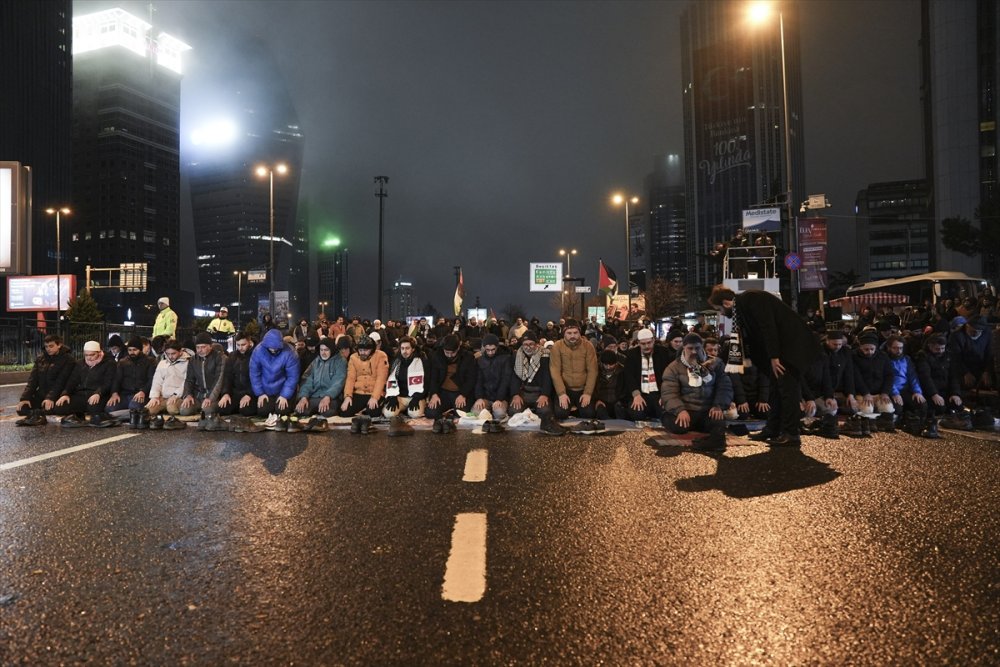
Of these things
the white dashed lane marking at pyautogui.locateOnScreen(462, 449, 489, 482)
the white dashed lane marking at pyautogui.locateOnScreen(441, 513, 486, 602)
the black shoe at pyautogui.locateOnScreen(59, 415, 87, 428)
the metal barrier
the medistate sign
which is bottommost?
the white dashed lane marking at pyautogui.locateOnScreen(462, 449, 489, 482)

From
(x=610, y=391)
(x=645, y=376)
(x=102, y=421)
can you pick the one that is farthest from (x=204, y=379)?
(x=645, y=376)

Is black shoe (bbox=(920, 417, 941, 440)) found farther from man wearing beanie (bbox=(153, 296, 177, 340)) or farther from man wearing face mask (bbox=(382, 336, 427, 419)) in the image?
man wearing beanie (bbox=(153, 296, 177, 340))

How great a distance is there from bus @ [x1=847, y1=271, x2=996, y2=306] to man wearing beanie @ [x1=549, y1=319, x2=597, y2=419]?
17450 millimetres

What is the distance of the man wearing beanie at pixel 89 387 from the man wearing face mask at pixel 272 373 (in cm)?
227

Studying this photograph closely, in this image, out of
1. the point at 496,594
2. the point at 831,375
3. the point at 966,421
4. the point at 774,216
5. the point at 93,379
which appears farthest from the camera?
the point at 774,216

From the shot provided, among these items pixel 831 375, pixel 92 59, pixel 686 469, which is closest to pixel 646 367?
pixel 831 375

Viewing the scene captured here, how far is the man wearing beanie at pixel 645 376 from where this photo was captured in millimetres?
8883

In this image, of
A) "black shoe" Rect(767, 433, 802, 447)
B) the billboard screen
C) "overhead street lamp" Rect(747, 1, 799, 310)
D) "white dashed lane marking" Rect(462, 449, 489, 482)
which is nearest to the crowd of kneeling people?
"black shoe" Rect(767, 433, 802, 447)

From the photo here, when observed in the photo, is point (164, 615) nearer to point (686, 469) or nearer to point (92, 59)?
point (686, 469)

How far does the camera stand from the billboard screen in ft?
116

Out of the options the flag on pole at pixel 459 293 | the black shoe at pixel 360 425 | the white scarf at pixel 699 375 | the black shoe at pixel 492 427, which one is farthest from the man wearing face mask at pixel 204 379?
the flag on pole at pixel 459 293

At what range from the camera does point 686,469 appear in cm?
567

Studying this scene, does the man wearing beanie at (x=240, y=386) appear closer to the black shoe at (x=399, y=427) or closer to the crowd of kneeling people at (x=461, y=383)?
the crowd of kneeling people at (x=461, y=383)

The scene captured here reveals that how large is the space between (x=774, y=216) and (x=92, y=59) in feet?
647
